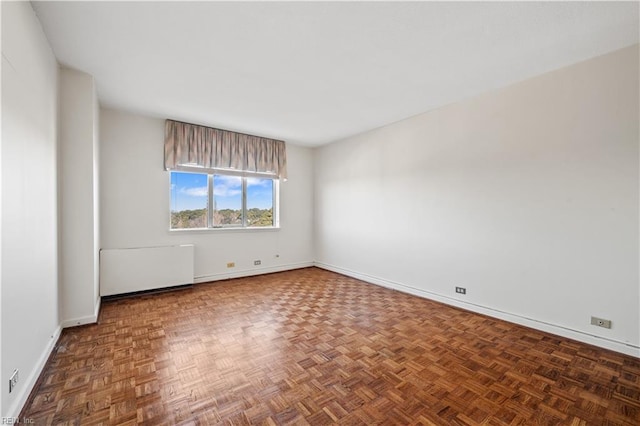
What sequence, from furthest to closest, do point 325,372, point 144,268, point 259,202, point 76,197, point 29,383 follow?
point 259,202 → point 144,268 → point 76,197 → point 325,372 → point 29,383

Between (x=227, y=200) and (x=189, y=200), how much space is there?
0.65 meters

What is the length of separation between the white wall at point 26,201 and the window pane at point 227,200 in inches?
97.2

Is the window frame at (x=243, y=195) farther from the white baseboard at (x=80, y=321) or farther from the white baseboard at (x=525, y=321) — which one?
the white baseboard at (x=525, y=321)

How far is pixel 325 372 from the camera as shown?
208 cm

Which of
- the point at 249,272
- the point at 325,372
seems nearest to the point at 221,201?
the point at 249,272

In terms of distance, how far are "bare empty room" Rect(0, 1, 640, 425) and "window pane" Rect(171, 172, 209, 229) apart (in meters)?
0.04

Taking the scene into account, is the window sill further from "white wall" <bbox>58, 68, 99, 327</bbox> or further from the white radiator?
"white wall" <bbox>58, 68, 99, 327</bbox>

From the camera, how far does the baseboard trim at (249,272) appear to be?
468 cm

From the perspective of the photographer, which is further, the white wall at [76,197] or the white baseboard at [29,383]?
the white wall at [76,197]

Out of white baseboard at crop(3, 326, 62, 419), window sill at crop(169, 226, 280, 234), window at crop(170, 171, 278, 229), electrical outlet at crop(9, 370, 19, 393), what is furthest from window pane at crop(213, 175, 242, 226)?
electrical outlet at crop(9, 370, 19, 393)

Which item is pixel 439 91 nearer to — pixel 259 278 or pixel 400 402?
pixel 400 402

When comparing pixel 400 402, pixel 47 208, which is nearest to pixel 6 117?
pixel 47 208

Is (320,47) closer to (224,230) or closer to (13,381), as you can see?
(13,381)

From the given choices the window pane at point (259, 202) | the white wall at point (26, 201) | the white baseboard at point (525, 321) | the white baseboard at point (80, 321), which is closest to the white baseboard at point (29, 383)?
the white wall at point (26, 201)
